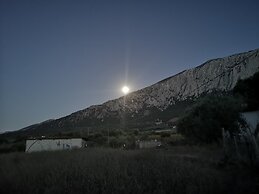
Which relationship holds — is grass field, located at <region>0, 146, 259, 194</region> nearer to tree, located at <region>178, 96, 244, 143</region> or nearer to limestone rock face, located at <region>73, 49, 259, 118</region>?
tree, located at <region>178, 96, 244, 143</region>

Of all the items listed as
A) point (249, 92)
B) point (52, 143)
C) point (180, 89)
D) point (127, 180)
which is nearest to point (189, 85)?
point (180, 89)

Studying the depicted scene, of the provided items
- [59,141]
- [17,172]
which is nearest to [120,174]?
[17,172]

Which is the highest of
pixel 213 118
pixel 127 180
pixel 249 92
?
pixel 249 92

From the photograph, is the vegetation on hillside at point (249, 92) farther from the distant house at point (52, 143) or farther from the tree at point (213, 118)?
the distant house at point (52, 143)

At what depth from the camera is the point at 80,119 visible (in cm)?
13800

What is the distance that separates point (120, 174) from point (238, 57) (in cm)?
15159

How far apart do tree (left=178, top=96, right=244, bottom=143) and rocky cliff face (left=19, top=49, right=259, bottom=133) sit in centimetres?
9555

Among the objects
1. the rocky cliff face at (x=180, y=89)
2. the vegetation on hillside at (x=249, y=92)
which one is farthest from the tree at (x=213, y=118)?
the rocky cliff face at (x=180, y=89)

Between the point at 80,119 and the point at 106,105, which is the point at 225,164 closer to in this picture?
the point at 80,119

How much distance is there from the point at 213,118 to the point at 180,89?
127 m

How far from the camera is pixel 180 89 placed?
520ft

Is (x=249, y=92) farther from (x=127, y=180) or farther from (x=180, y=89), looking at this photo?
(x=180, y=89)

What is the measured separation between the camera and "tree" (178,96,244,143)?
104ft

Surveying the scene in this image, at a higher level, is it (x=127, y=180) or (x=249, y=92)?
(x=249, y=92)
